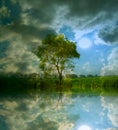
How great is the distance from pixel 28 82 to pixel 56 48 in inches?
122

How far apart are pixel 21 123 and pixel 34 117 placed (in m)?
0.70

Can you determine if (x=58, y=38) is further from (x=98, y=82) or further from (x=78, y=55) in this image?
(x=98, y=82)

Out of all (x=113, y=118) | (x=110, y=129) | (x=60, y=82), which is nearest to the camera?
(x=110, y=129)

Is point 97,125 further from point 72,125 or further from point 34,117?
point 34,117

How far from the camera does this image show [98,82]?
2228 cm

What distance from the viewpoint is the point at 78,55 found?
962 inches

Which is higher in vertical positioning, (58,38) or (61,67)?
(58,38)

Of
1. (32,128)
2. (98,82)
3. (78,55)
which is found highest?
(78,55)

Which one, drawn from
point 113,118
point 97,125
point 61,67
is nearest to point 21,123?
point 97,125

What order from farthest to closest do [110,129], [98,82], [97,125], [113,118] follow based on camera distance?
[98,82] < [113,118] < [97,125] < [110,129]

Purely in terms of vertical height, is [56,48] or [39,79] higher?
[56,48]

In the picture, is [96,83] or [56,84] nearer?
[96,83]

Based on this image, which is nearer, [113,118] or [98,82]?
[113,118]

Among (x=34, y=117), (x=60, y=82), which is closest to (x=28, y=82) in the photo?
(x=60, y=82)
